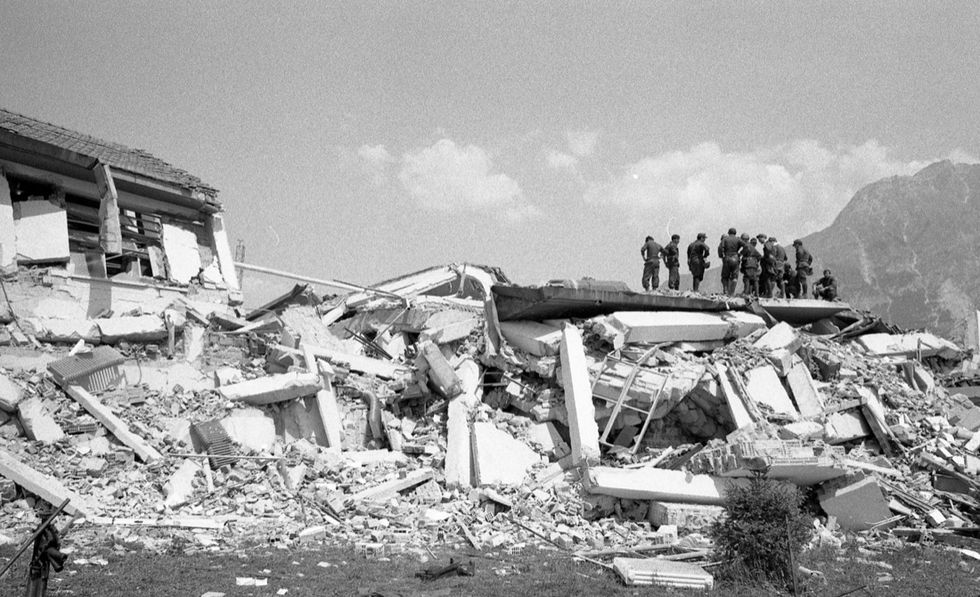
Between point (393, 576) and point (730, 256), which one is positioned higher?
point (730, 256)

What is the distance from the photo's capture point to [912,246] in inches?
2296

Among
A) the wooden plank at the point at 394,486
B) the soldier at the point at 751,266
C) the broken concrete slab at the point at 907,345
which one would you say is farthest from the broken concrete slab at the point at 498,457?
the broken concrete slab at the point at 907,345

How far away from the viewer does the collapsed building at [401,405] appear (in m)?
7.36

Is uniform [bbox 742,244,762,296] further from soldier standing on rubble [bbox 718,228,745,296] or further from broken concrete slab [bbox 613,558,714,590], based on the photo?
broken concrete slab [bbox 613,558,714,590]

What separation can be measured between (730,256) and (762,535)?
8.77 m

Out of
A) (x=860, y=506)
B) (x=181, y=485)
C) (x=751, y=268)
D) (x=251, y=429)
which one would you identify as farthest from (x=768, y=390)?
(x=181, y=485)

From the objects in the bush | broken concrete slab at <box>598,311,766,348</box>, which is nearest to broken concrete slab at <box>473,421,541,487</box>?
broken concrete slab at <box>598,311,766,348</box>

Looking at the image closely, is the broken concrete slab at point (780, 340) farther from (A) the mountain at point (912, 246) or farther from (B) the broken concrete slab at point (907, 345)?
(A) the mountain at point (912, 246)

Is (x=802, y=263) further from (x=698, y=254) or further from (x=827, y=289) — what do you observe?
(x=698, y=254)

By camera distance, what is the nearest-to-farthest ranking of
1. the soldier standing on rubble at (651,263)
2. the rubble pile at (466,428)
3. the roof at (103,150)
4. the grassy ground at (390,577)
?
the grassy ground at (390,577), the rubble pile at (466,428), the roof at (103,150), the soldier standing on rubble at (651,263)

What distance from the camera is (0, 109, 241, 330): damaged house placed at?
10.4m

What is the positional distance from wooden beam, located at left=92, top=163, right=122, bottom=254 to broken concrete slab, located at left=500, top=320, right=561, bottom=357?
6470 millimetres

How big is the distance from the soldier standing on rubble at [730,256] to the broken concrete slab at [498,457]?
257 inches

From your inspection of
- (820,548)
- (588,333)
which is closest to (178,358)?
(588,333)
